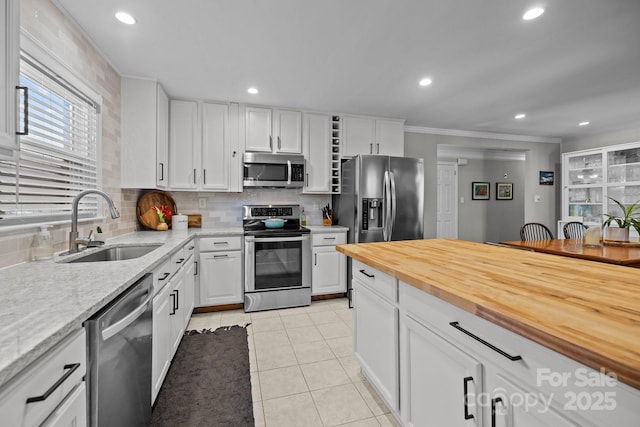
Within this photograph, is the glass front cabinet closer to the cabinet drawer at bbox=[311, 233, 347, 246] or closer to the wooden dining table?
the wooden dining table

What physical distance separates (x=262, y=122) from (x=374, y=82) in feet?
4.80

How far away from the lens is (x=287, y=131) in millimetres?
3736

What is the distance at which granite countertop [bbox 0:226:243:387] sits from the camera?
2.14 ft

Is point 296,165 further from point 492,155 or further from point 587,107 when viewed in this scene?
point 492,155

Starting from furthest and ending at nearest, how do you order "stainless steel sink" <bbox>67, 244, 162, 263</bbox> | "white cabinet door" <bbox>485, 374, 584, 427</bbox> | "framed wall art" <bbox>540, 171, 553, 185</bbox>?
"framed wall art" <bbox>540, 171, 553, 185</bbox> < "stainless steel sink" <bbox>67, 244, 162, 263</bbox> < "white cabinet door" <bbox>485, 374, 584, 427</bbox>

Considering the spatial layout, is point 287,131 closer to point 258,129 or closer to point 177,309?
point 258,129

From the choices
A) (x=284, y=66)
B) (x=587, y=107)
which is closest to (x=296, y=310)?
(x=284, y=66)

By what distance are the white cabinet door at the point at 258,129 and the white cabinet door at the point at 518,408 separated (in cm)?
332

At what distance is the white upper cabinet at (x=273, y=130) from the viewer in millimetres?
3609

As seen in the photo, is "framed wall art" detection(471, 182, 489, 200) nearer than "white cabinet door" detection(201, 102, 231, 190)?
No

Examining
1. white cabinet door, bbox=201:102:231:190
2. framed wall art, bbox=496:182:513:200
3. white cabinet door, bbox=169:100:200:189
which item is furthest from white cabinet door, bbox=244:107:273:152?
framed wall art, bbox=496:182:513:200

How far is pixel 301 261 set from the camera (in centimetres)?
342

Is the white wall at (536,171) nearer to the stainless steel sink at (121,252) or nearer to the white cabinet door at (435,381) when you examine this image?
the white cabinet door at (435,381)

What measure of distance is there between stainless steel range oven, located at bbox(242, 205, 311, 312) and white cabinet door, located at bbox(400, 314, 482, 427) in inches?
83.6
